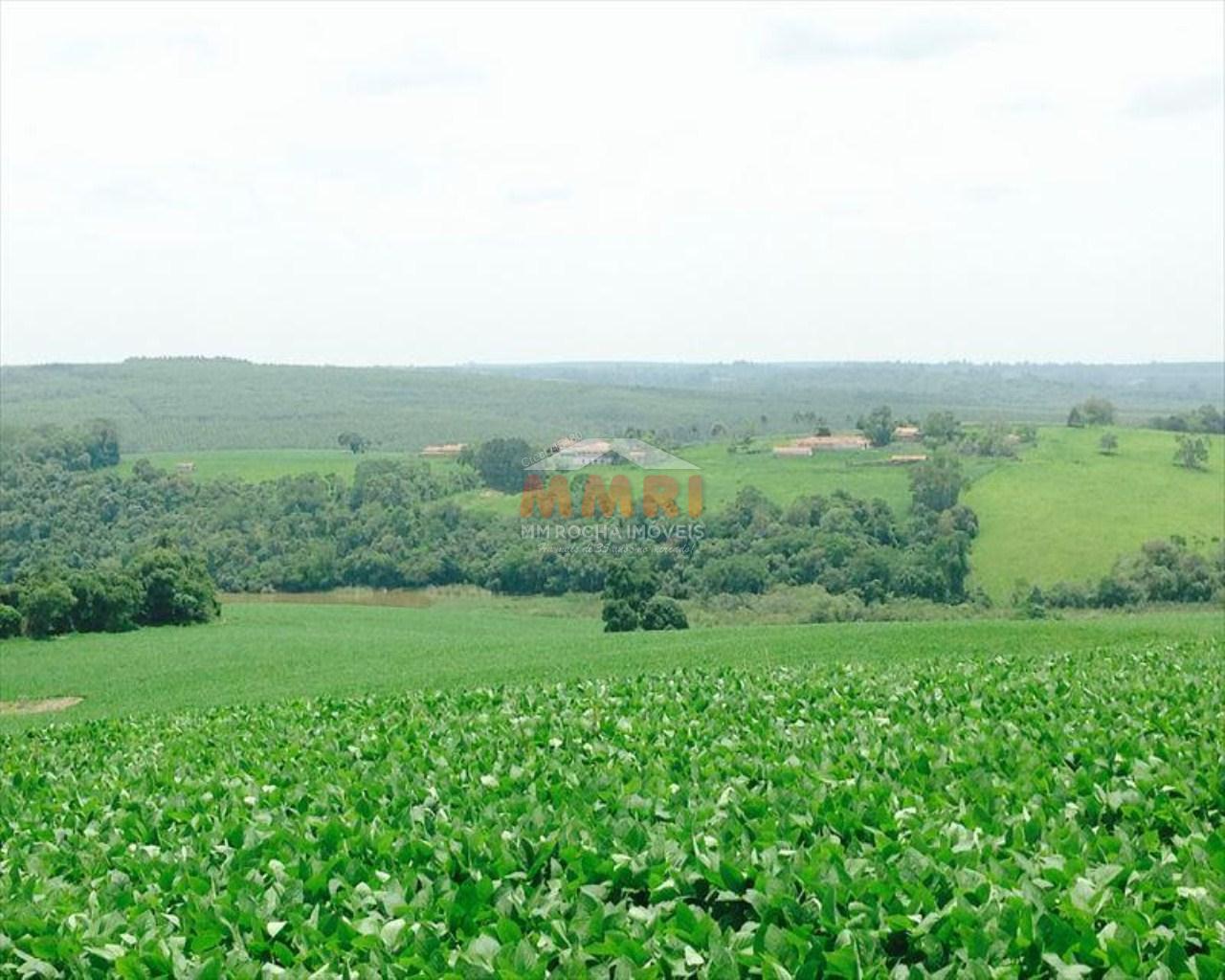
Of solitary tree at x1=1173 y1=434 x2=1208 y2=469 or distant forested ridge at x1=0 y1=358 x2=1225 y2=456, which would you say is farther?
distant forested ridge at x1=0 y1=358 x2=1225 y2=456

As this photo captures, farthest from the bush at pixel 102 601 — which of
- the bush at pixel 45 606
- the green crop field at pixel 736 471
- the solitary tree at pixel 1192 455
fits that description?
the solitary tree at pixel 1192 455

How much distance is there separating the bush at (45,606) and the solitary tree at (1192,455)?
76.2 meters

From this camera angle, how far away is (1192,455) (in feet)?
294

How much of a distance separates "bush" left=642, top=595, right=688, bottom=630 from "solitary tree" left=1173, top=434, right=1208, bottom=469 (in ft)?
175

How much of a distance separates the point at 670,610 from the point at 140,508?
2438 inches

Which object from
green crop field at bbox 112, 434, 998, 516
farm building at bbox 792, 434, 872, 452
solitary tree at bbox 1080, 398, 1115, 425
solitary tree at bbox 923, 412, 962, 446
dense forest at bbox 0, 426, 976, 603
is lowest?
dense forest at bbox 0, 426, 976, 603

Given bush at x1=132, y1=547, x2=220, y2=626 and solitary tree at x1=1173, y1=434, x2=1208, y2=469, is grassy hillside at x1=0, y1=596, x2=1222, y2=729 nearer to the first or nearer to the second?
bush at x1=132, y1=547, x2=220, y2=626

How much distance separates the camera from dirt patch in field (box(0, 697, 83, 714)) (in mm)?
34250

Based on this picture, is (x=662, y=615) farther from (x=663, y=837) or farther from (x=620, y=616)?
(x=663, y=837)

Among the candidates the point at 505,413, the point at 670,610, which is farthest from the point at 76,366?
the point at 670,610

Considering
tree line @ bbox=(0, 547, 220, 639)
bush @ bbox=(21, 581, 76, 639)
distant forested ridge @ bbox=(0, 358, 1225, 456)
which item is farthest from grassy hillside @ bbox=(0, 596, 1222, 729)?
distant forested ridge @ bbox=(0, 358, 1225, 456)

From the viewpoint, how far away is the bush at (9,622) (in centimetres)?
4897

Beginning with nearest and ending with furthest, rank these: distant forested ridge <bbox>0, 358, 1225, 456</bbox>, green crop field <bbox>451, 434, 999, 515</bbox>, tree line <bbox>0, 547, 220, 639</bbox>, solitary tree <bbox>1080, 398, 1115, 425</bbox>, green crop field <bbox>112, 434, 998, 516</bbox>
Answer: tree line <bbox>0, 547, 220, 639</bbox>, green crop field <bbox>451, 434, 999, 515</bbox>, green crop field <bbox>112, 434, 998, 516</bbox>, solitary tree <bbox>1080, 398, 1115, 425</bbox>, distant forested ridge <bbox>0, 358, 1225, 456</bbox>

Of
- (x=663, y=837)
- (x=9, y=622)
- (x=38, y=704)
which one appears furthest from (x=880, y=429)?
(x=663, y=837)
